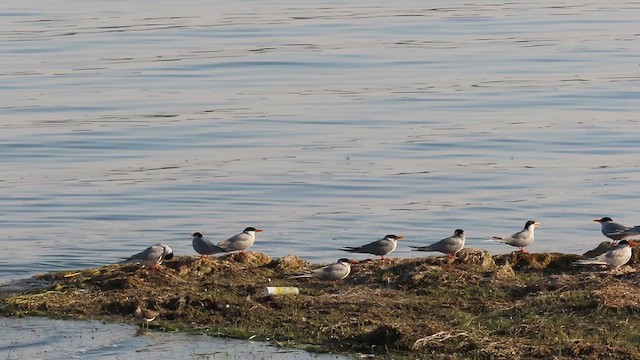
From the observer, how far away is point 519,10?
47.4m

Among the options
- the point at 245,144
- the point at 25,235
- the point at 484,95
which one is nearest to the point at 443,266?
the point at 25,235

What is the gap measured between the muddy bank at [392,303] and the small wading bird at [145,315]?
2.5 inches

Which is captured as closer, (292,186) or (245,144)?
(292,186)

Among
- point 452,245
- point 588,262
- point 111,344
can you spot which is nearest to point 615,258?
point 588,262

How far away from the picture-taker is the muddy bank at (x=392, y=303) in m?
10.5

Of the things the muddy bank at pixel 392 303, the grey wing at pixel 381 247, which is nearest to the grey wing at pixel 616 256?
the muddy bank at pixel 392 303

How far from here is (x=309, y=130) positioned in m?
26.2

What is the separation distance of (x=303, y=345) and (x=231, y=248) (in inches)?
158

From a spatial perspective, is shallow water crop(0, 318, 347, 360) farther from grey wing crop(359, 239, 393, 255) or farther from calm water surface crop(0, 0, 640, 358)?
calm water surface crop(0, 0, 640, 358)

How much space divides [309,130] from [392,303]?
47.5 feet

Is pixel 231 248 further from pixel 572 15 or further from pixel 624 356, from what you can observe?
pixel 572 15

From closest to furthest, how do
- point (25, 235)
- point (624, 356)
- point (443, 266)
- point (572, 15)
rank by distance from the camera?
point (624, 356) < point (443, 266) < point (25, 235) < point (572, 15)

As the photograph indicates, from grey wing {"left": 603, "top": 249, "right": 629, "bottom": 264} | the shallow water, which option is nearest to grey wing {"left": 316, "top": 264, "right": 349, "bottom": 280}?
the shallow water

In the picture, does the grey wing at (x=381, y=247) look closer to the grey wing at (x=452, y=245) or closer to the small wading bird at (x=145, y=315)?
the grey wing at (x=452, y=245)
